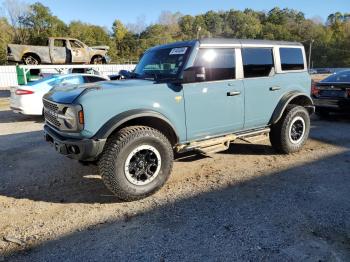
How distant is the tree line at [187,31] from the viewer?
65.1 meters

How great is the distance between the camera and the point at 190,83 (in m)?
A: 4.82

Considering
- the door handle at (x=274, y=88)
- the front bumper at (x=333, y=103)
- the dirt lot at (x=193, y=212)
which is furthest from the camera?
the front bumper at (x=333, y=103)

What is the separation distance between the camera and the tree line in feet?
213

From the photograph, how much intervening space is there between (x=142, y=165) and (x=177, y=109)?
0.90m

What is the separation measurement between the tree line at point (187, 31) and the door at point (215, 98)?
34252 mm

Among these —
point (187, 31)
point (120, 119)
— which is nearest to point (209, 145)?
point (120, 119)

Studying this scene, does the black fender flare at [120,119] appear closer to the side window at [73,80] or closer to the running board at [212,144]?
the running board at [212,144]

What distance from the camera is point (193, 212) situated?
4.09m

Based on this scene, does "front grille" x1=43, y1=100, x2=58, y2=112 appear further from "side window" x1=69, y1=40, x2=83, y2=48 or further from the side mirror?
"side window" x1=69, y1=40, x2=83, y2=48

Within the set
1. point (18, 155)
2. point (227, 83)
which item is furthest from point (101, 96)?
point (18, 155)

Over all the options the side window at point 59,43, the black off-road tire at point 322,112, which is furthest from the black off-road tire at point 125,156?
the side window at point 59,43

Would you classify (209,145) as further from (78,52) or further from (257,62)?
(78,52)

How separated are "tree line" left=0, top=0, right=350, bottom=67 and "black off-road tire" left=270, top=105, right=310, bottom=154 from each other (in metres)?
33.3

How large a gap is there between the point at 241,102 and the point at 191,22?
393 feet
